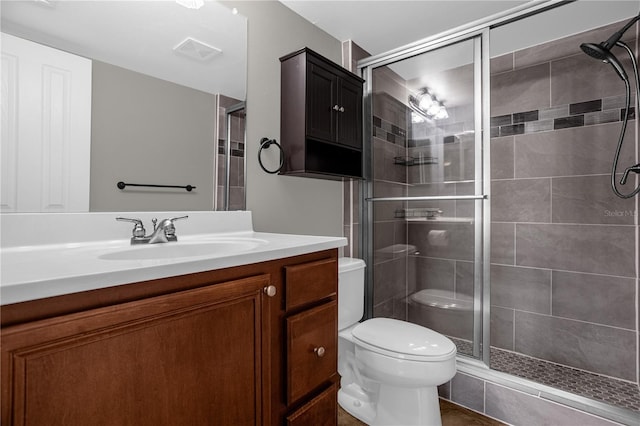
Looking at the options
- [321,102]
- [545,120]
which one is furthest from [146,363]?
[545,120]

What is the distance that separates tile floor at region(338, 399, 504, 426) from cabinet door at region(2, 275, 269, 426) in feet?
3.31

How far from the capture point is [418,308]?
212 centimetres

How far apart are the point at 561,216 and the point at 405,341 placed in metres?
1.50

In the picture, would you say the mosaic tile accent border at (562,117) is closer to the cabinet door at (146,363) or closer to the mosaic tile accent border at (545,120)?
the mosaic tile accent border at (545,120)

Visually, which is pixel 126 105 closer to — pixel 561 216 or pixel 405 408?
pixel 405 408

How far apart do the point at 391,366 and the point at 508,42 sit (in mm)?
2182

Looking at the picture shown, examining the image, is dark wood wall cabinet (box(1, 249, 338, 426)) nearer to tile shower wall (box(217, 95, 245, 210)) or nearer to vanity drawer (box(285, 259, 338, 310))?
vanity drawer (box(285, 259, 338, 310))

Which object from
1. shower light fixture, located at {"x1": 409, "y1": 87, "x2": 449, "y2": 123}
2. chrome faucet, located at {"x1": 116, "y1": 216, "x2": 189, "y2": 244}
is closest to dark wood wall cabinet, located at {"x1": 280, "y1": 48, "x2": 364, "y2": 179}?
shower light fixture, located at {"x1": 409, "y1": 87, "x2": 449, "y2": 123}

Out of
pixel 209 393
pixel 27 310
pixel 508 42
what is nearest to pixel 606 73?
pixel 508 42

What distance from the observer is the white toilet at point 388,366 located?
55.1 inches

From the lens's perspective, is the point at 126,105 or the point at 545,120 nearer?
the point at 126,105

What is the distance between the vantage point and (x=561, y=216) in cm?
219

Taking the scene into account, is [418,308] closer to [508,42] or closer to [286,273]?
[286,273]

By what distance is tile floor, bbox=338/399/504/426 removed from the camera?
1655mm
